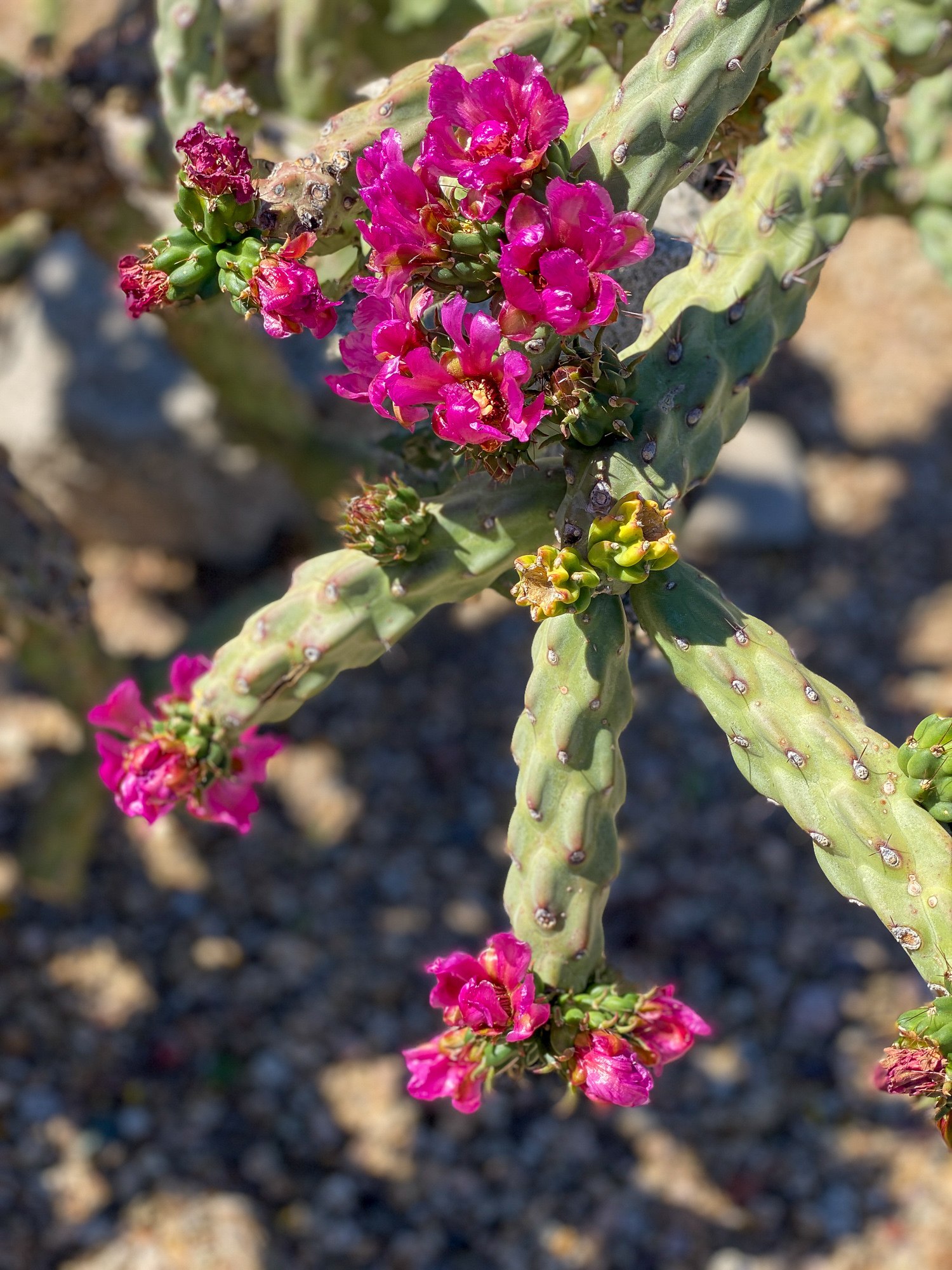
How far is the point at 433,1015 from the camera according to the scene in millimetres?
3139

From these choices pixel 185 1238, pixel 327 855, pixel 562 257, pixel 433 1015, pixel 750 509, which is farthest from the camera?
pixel 750 509

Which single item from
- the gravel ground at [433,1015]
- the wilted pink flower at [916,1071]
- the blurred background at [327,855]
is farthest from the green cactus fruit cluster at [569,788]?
the gravel ground at [433,1015]

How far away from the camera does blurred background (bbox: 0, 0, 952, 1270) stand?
9.03ft

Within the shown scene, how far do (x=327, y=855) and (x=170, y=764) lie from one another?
180cm

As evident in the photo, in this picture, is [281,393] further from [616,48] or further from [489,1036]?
[489,1036]

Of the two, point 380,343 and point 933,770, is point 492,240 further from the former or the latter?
point 933,770

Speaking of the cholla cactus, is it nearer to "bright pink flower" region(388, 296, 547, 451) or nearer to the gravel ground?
"bright pink flower" region(388, 296, 547, 451)

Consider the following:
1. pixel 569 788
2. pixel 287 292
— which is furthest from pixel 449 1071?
pixel 287 292

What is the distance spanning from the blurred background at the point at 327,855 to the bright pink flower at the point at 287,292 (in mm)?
877

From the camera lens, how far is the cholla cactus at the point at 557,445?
1.24 meters

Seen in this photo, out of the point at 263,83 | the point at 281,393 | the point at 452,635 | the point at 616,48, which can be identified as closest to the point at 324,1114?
the point at 452,635

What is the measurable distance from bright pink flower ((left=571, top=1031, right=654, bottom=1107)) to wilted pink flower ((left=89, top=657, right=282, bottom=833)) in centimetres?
63

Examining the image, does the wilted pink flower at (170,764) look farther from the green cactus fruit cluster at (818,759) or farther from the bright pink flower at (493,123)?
the bright pink flower at (493,123)

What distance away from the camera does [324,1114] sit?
294cm
